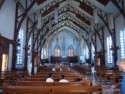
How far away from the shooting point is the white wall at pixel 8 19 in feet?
49.4

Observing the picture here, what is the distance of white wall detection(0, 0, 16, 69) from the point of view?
15.0 metres

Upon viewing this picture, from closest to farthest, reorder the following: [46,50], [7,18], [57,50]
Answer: [7,18]
[46,50]
[57,50]

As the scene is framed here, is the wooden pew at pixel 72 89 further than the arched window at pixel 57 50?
No

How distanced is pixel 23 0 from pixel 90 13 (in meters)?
10.6

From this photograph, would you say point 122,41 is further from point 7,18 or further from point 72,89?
point 72,89

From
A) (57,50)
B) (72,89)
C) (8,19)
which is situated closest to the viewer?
(72,89)

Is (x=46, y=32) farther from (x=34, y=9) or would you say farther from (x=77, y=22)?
(x=34, y=9)

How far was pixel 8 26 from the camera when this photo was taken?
1645cm

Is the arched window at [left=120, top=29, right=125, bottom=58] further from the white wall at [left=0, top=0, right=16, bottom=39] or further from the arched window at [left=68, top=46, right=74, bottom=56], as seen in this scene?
the arched window at [left=68, top=46, right=74, bottom=56]

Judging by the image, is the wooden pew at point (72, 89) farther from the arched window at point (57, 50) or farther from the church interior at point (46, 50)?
the arched window at point (57, 50)

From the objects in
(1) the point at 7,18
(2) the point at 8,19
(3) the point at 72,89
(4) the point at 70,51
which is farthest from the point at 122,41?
(4) the point at 70,51

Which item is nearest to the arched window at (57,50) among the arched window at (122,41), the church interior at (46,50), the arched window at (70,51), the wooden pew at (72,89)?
the arched window at (70,51)

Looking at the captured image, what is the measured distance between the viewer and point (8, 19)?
1644 cm

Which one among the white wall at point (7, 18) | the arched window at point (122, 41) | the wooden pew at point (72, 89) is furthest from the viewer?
the arched window at point (122, 41)
